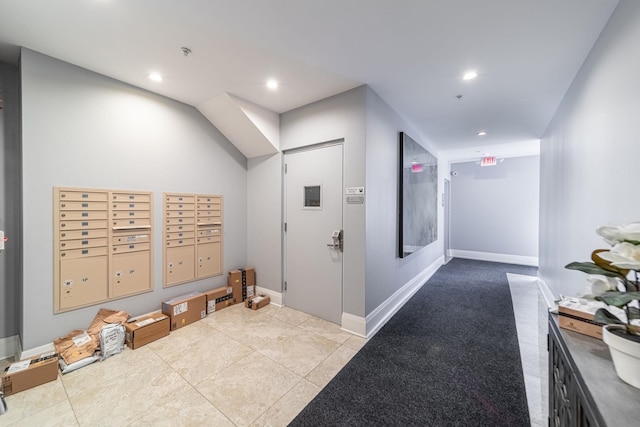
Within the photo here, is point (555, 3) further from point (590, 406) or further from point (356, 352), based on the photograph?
point (356, 352)

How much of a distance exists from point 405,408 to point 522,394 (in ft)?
3.02

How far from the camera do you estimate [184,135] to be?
3.08 m

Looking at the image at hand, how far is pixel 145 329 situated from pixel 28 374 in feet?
2.44

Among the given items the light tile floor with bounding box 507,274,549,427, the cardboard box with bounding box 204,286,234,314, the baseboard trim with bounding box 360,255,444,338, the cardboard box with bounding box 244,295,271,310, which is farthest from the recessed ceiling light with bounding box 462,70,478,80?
the cardboard box with bounding box 204,286,234,314

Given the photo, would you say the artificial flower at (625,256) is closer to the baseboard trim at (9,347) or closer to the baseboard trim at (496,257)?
the baseboard trim at (9,347)

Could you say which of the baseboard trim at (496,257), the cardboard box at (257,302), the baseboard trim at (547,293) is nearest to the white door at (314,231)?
the cardboard box at (257,302)

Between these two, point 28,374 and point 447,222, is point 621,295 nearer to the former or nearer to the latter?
point 28,374

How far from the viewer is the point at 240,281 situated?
11.4 feet

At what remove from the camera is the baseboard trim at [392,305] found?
104 inches

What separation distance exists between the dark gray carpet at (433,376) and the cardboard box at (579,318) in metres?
0.98

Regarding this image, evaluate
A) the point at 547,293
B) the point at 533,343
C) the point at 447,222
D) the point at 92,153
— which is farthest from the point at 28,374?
the point at 447,222

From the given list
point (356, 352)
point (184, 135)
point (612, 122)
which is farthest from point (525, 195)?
point (184, 135)

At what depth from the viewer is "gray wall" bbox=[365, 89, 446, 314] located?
2.65 metres

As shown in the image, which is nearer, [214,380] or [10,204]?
[214,380]
